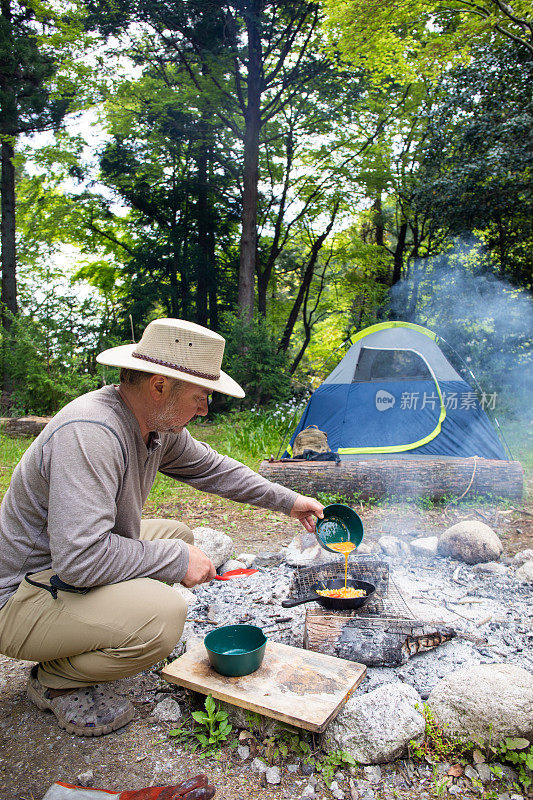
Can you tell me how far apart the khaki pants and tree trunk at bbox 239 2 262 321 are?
916cm

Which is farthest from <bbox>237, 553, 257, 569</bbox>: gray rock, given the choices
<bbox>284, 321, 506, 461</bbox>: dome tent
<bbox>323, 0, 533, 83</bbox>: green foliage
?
<bbox>323, 0, 533, 83</bbox>: green foliage

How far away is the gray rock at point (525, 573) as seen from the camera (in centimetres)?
327

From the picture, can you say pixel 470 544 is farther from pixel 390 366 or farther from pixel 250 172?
pixel 250 172

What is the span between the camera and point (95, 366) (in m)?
9.66

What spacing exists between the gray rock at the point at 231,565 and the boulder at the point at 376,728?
65.2 inches

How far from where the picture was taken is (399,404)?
605cm

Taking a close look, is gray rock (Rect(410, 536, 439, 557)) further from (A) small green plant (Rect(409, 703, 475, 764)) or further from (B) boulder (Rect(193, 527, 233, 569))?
(A) small green plant (Rect(409, 703, 475, 764))

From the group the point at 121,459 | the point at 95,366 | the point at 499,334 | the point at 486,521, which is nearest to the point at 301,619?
the point at 121,459

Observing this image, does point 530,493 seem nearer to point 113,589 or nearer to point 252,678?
point 252,678

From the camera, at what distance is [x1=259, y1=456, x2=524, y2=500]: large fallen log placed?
17.4ft

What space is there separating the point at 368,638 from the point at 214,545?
4.91 ft

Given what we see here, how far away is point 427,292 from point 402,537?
31.3ft

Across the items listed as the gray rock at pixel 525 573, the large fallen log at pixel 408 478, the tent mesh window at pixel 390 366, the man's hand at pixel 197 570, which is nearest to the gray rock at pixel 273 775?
the man's hand at pixel 197 570

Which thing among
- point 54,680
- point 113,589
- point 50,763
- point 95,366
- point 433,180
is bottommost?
point 50,763
